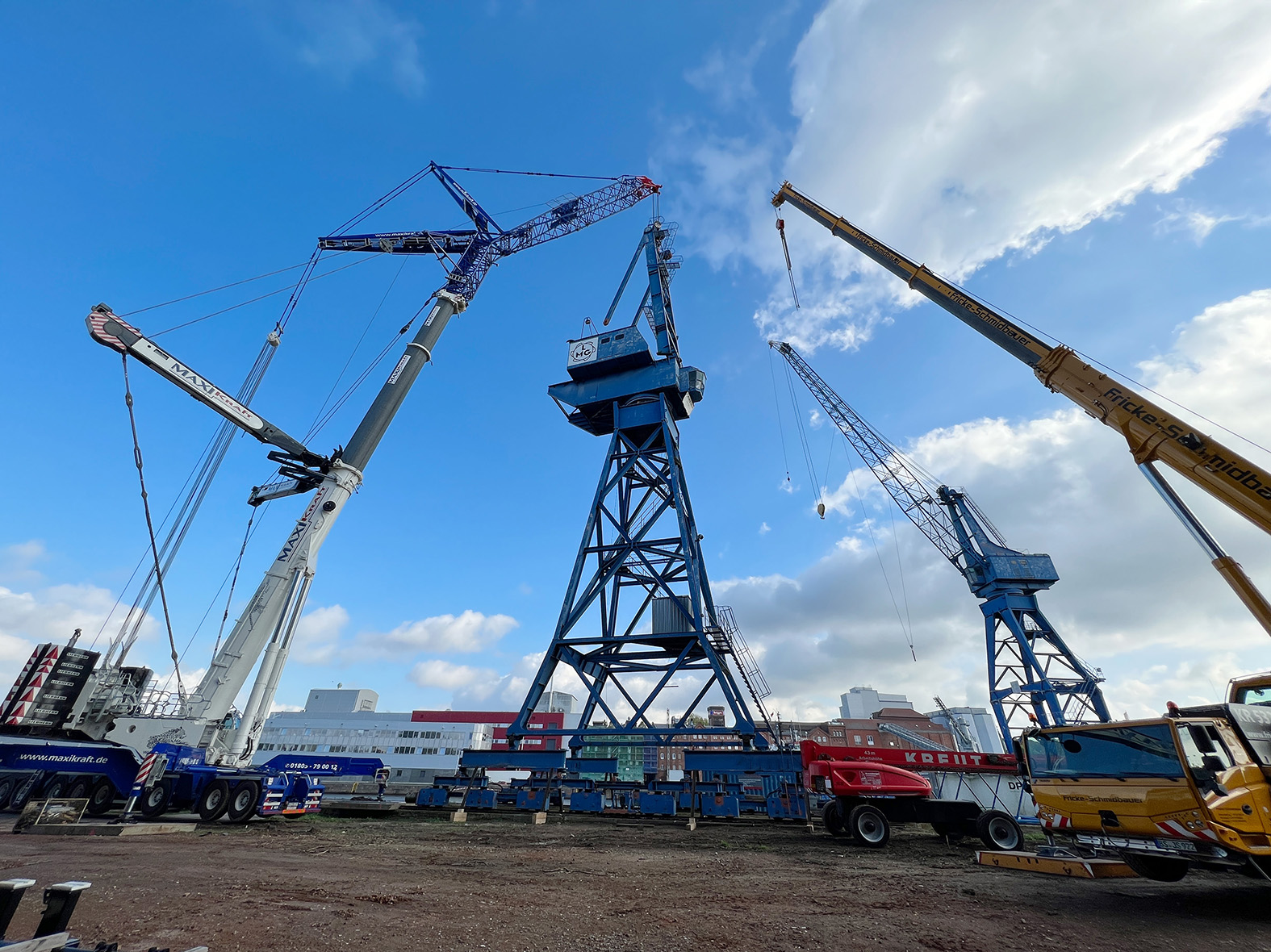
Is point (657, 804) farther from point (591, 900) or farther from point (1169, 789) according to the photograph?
point (1169, 789)

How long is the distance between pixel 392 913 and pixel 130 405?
44.4 ft

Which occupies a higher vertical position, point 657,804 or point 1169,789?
point 1169,789

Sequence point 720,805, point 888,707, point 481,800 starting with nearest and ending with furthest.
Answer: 1. point 720,805
2. point 481,800
3. point 888,707

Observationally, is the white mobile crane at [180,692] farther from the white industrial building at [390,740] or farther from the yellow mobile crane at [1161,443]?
the white industrial building at [390,740]

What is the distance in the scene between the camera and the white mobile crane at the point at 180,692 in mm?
13359

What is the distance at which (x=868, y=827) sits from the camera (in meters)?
12.6

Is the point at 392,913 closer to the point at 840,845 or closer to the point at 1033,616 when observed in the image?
the point at 840,845

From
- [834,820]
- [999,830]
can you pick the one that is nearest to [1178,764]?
[999,830]

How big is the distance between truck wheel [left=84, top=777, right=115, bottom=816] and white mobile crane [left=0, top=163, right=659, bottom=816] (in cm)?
3

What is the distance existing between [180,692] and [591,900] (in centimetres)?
1415

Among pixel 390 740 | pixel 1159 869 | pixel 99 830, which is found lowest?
pixel 1159 869

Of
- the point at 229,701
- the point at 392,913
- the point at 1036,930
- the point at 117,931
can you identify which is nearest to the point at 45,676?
the point at 229,701

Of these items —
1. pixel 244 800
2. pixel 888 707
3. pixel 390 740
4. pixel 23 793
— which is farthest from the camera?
pixel 888 707

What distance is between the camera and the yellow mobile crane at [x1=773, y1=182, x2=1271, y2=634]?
10.4 metres
